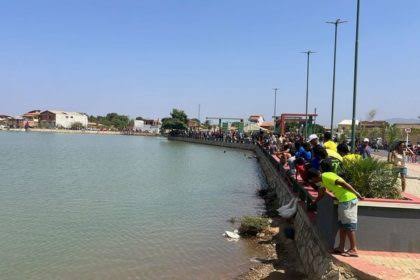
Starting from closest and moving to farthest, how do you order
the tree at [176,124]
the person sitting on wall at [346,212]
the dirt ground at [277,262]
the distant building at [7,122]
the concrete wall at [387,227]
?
the person sitting on wall at [346,212] → the concrete wall at [387,227] → the dirt ground at [277,262] → the tree at [176,124] → the distant building at [7,122]

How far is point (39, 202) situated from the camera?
1864 cm

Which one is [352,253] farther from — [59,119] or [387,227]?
[59,119]

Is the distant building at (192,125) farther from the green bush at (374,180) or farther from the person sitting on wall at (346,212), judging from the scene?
the person sitting on wall at (346,212)

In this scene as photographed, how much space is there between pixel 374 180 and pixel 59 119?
17115 cm

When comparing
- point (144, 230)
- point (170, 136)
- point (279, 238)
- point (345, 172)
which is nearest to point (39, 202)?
point (144, 230)

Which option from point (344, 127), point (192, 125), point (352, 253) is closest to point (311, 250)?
point (352, 253)

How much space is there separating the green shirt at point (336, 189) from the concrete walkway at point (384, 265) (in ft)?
2.93

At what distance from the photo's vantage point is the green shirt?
6988 millimetres

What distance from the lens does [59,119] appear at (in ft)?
554

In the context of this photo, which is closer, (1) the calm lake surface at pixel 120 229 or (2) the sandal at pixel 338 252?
(2) the sandal at pixel 338 252

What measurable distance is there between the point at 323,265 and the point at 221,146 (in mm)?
69600

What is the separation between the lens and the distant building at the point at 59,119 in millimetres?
167625

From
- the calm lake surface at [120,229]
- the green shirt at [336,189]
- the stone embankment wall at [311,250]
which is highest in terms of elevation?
the green shirt at [336,189]

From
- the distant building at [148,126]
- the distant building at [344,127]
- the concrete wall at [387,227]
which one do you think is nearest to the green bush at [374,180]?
the concrete wall at [387,227]
